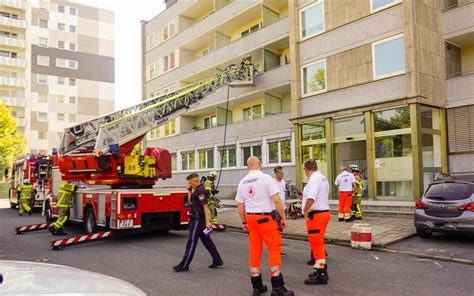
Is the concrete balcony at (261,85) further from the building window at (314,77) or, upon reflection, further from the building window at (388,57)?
the building window at (388,57)

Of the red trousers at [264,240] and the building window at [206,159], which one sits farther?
the building window at [206,159]

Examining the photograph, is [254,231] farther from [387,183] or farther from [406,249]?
[387,183]

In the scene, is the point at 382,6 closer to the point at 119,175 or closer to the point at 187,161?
the point at 119,175

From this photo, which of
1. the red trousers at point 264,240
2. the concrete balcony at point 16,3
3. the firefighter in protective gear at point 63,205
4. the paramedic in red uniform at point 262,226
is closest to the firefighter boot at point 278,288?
the paramedic in red uniform at point 262,226

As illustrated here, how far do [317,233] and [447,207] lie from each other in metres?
4.68

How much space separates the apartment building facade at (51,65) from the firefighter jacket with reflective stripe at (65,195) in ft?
155

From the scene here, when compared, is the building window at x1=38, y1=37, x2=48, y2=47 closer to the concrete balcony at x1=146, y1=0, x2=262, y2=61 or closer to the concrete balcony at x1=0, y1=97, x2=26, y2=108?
the concrete balcony at x1=0, y1=97, x2=26, y2=108

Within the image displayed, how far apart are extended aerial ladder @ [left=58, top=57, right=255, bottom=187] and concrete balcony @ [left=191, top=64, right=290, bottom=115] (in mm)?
7787

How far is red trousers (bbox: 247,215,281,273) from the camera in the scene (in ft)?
18.9

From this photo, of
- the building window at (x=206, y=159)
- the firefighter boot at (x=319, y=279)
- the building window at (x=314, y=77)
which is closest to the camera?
the firefighter boot at (x=319, y=279)

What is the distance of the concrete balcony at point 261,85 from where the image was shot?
874 inches

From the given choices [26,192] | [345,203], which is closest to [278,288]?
[345,203]

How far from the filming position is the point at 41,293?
2.47 metres

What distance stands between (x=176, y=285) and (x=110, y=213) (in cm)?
510
